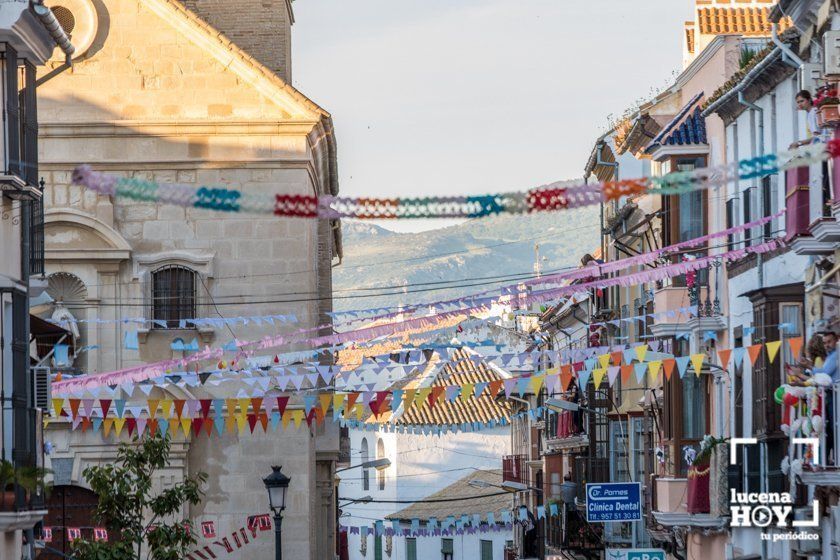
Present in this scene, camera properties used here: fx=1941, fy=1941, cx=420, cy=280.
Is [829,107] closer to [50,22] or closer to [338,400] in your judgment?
[50,22]

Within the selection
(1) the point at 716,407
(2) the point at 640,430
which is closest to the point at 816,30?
(1) the point at 716,407

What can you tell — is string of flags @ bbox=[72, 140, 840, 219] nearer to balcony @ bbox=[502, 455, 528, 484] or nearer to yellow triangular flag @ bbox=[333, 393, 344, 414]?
yellow triangular flag @ bbox=[333, 393, 344, 414]

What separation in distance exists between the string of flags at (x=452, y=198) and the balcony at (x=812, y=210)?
7.82m

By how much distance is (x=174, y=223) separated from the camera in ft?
121

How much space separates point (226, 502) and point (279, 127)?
7154mm

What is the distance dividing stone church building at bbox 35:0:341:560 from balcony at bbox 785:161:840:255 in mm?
12738

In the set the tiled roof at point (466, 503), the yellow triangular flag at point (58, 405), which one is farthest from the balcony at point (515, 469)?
the yellow triangular flag at point (58, 405)

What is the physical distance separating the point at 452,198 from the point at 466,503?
75502mm

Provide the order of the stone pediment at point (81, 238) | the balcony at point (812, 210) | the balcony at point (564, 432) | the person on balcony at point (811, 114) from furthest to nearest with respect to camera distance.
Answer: the balcony at point (564, 432) < the stone pediment at point (81, 238) < the person on balcony at point (811, 114) < the balcony at point (812, 210)

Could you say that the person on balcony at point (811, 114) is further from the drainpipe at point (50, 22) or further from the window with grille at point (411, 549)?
the window with grille at point (411, 549)

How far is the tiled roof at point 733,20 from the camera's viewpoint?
123 ft

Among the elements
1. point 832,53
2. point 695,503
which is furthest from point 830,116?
point 695,503

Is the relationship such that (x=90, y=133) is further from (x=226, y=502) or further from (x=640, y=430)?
(x=640, y=430)

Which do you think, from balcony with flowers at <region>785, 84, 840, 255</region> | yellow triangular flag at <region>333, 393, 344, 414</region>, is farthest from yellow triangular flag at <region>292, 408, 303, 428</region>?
balcony with flowers at <region>785, 84, 840, 255</region>
